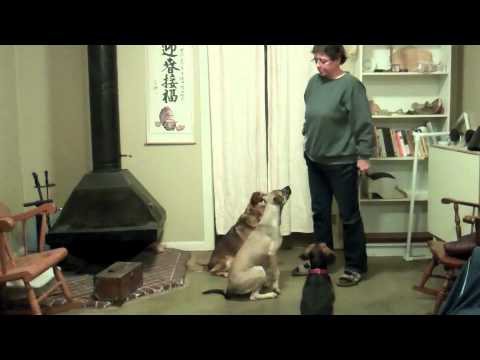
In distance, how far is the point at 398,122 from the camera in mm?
4016

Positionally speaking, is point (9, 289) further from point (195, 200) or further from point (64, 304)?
point (195, 200)

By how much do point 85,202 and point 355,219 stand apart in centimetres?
180

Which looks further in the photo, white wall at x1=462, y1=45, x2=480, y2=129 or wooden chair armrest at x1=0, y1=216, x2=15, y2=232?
white wall at x1=462, y1=45, x2=480, y2=129

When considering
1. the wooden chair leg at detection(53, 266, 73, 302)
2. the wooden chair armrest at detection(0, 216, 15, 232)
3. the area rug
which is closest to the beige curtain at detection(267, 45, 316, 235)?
the area rug

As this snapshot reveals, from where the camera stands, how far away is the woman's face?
311 centimetres

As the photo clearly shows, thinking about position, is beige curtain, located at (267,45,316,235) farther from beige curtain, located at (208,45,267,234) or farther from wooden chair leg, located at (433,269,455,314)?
wooden chair leg, located at (433,269,455,314)

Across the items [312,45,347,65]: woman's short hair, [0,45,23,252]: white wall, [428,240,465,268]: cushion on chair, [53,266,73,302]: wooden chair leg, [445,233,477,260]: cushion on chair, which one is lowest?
[53,266,73,302]: wooden chair leg

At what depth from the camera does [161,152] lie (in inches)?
161

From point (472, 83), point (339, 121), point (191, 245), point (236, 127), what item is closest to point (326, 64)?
point (339, 121)

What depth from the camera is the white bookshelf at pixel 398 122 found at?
12.8 feet

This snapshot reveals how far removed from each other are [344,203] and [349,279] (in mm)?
481

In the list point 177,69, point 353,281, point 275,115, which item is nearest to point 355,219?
point 353,281

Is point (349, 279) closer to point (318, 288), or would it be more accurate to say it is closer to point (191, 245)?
point (318, 288)

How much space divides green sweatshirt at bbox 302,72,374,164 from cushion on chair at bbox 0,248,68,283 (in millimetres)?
1684
